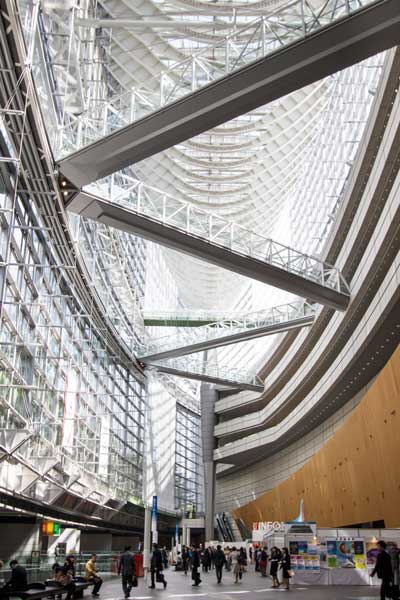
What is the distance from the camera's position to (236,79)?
55.1ft

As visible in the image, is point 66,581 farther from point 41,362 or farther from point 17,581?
point 41,362

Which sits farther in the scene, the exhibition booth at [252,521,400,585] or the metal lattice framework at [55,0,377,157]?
the exhibition booth at [252,521,400,585]

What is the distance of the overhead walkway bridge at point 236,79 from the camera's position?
15438 mm

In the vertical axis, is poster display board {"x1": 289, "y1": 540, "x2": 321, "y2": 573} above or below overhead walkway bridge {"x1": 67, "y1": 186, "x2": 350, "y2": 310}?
below

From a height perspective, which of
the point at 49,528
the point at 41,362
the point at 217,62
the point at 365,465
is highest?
the point at 217,62

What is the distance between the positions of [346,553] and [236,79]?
51.0 feet

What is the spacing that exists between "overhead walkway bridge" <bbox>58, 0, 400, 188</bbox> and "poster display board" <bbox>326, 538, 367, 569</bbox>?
14.0 metres

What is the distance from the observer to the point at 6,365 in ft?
61.8

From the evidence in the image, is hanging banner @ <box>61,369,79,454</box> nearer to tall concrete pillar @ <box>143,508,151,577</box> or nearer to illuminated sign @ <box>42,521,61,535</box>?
illuminated sign @ <box>42,521,61,535</box>

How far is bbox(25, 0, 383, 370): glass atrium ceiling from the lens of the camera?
61.6 feet

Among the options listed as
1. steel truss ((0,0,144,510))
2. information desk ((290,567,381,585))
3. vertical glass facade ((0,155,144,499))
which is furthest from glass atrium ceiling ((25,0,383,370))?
information desk ((290,567,381,585))

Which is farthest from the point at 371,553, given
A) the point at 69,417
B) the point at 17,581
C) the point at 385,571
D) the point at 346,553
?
the point at 17,581

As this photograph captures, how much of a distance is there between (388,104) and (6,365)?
14204mm

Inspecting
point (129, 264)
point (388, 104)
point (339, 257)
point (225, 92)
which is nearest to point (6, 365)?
point (225, 92)
